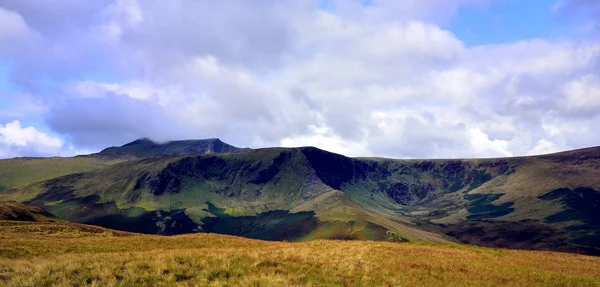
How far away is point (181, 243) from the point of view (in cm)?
3769

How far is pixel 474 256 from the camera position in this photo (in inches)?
1280

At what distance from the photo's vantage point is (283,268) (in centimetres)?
2189

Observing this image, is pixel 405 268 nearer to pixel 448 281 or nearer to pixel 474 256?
pixel 448 281

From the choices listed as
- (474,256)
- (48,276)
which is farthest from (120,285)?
(474,256)

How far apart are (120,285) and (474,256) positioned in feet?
87.9

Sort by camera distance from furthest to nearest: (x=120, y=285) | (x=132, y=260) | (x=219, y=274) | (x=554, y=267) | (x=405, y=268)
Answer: (x=554, y=267), (x=405, y=268), (x=132, y=260), (x=219, y=274), (x=120, y=285)

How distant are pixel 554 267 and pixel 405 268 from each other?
41.5 feet

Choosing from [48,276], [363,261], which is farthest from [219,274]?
[363,261]

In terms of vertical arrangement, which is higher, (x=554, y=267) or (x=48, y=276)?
(x=48, y=276)

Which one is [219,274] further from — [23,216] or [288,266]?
[23,216]

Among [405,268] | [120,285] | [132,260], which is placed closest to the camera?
[120,285]

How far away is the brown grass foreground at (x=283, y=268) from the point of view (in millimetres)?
17984

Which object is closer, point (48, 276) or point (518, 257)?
point (48, 276)

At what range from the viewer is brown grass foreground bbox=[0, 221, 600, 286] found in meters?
18.0
